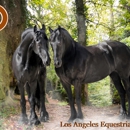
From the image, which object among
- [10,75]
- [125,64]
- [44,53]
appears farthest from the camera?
[10,75]

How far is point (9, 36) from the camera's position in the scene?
6199mm

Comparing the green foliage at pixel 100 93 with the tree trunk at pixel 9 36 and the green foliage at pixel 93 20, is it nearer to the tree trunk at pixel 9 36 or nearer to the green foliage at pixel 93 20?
the green foliage at pixel 93 20

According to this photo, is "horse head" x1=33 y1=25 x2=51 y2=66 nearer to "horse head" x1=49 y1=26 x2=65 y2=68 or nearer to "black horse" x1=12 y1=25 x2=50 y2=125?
"black horse" x1=12 y1=25 x2=50 y2=125

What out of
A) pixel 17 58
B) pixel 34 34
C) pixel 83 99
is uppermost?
pixel 34 34

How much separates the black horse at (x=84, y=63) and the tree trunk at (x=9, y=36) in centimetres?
285

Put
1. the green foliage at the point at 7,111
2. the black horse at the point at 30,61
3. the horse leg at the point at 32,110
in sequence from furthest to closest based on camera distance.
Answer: the green foliage at the point at 7,111
the horse leg at the point at 32,110
the black horse at the point at 30,61

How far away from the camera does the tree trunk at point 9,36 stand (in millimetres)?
5887

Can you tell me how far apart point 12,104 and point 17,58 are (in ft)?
7.97

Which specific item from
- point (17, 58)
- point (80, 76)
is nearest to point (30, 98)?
point (17, 58)

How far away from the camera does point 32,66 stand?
368 cm

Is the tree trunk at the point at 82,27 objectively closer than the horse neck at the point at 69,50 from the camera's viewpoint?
No

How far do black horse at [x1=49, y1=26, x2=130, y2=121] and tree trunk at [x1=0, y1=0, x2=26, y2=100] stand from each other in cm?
285

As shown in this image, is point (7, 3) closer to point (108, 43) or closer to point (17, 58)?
point (17, 58)

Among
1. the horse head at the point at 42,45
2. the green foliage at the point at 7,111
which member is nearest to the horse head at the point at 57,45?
the horse head at the point at 42,45
